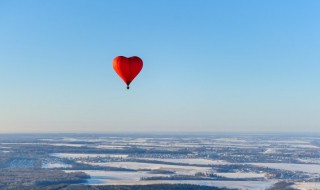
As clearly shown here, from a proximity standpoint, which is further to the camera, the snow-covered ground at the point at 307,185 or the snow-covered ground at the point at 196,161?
the snow-covered ground at the point at 196,161

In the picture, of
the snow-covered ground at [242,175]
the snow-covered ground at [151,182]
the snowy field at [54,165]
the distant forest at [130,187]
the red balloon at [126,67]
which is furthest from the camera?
the snowy field at [54,165]

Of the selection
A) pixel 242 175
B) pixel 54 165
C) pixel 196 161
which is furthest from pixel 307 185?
pixel 54 165

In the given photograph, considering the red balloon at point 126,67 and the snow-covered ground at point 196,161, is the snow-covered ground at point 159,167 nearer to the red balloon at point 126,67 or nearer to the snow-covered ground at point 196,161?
the snow-covered ground at point 196,161

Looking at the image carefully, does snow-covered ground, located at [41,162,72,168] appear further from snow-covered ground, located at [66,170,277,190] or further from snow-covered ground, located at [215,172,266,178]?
snow-covered ground, located at [215,172,266,178]

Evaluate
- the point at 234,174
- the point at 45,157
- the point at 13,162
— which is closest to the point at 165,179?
the point at 234,174

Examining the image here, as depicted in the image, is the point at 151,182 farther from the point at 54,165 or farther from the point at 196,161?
the point at 196,161

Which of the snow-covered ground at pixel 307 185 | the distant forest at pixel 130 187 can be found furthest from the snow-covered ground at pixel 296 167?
the distant forest at pixel 130 187

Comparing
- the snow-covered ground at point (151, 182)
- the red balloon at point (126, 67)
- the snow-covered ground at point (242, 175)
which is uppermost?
the red balloon at point (126, 67)

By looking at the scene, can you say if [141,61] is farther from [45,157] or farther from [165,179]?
[45,157]

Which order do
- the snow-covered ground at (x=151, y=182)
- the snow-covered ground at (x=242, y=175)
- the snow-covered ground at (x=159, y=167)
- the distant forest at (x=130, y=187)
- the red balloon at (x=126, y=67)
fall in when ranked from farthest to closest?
the snow-covered ground at (x=159, y=167)
the snow-covered ground at (x=242, y=175)
the snow-covered ground at (x=151, y=182)
the distant forest at (x=130, y=187)
the red balloon at (x=126, y=67)

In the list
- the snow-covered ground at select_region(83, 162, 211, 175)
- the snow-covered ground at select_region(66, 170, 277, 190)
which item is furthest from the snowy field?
the snow-covered ground at select_region(66, 170, 277, 190)
